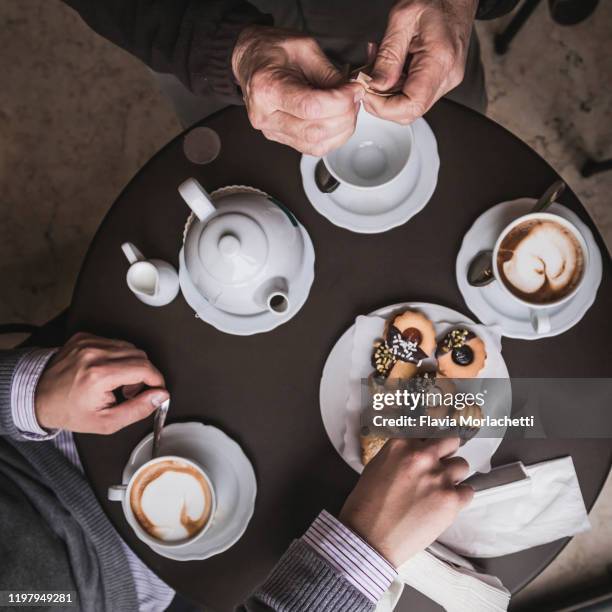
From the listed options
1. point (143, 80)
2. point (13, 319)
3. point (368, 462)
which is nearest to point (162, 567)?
point (368, 462)

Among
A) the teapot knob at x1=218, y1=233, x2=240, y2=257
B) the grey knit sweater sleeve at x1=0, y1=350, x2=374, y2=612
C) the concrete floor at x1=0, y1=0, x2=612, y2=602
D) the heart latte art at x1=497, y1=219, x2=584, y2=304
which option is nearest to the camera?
the teapot knob at x1=218, y1=233, x2=240, y2=257

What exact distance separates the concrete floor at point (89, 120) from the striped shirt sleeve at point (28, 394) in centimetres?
83

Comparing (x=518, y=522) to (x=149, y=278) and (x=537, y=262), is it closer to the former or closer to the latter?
(x=537, y=262)

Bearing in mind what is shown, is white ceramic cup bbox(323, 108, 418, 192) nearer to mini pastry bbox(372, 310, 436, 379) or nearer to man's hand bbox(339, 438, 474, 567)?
mini pastry bbox(372, 310, 436, 379)

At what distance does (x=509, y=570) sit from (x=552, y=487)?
14cm

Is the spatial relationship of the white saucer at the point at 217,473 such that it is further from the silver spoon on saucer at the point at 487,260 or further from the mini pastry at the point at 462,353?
the silver spoon on saucer at the point at 487,260

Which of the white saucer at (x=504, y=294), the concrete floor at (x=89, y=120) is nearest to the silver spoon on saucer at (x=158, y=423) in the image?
the white saucer at (x=504, y=294)

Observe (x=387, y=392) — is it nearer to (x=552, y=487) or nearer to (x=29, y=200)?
(x=552, y=487)

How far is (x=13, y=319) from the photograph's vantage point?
174 cm

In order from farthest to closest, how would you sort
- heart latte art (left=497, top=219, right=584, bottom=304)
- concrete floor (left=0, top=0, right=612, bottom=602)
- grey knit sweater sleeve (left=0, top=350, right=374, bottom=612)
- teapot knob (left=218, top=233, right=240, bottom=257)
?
concrete floor (left=0, top=0, right=612, bottom=602) < grey knit sweater sleeve (left=0, top=350, right=374, bottom=612) < heart latte art (left=497, top=219, right=584, bottom=304) < teapot knob (left=218, top=233, right=240, bottom=257)

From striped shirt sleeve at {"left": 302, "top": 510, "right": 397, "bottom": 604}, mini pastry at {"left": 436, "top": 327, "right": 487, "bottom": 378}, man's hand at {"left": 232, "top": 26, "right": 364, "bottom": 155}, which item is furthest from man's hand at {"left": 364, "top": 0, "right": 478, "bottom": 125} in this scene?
striped shirt sleeve at {"left": 302, "top": 510, "right": 397, "bottom": 604}

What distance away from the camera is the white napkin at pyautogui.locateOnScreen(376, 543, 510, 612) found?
0.82 metres

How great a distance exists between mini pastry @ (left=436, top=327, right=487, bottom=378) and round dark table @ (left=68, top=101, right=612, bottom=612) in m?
0.05

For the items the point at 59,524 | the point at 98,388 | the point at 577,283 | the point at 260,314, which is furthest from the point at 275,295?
the point at 59,524
